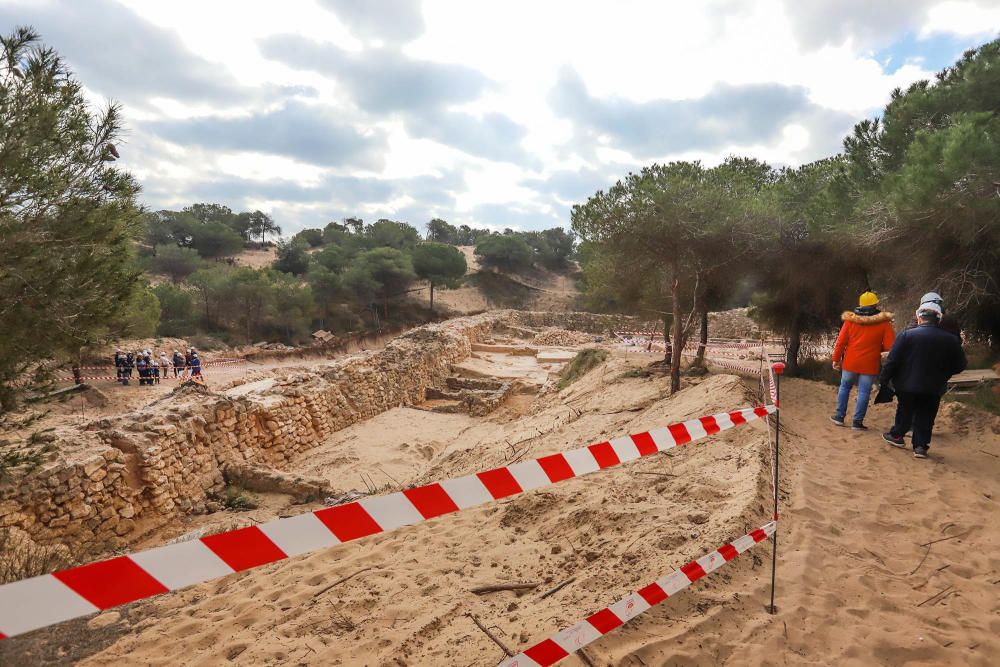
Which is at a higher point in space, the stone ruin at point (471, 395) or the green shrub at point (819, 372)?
the green shrub at point (819, 372)

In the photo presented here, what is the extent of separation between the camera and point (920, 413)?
5.66 meters

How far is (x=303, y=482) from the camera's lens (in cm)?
808

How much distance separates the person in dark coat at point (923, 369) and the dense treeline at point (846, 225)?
2588 millimetres

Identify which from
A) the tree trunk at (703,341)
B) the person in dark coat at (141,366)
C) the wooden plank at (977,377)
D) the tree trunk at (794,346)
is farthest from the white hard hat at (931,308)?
the person in dark coat at (141,366)

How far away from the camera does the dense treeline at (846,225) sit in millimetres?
7359

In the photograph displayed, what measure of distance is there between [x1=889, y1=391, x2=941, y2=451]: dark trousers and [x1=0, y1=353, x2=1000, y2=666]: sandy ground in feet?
0.87

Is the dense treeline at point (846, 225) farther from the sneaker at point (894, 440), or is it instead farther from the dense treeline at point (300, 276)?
the dense treeline at point (300, 276)

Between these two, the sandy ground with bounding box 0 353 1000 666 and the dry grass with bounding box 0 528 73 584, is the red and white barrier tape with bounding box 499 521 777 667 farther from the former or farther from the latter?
the dry grass with bounding box 0 528 73 584

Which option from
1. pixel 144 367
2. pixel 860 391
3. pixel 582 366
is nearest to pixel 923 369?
pixel 860 391

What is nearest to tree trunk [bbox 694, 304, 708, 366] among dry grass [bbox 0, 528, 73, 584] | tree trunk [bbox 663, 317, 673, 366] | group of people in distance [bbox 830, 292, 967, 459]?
tree trunk [bbox 663, 317, 673, 366]

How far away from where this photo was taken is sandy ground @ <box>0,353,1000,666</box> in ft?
9.55

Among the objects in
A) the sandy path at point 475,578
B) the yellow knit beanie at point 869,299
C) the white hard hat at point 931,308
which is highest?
the yellow knit beanie at point 869,299

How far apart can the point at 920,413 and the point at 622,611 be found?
Answer: 510 cm

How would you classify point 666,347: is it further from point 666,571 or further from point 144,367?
point 144,367
